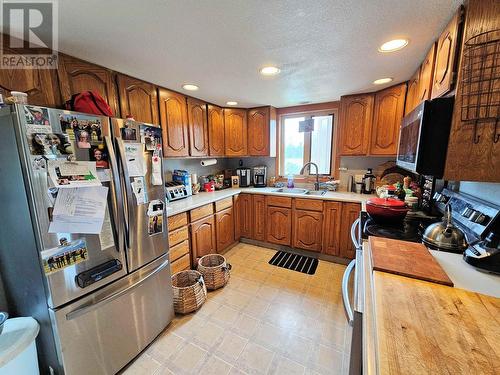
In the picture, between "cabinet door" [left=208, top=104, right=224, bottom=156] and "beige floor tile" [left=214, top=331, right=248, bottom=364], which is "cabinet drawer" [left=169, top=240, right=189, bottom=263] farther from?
"cabinet door" [left=208, top=104, right=224, bottom=156]

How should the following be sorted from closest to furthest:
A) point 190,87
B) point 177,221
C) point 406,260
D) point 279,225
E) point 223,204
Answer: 1. point 406,260
2. point 177,221
3. point 190,87
4. point 223,204
5. point 279,225

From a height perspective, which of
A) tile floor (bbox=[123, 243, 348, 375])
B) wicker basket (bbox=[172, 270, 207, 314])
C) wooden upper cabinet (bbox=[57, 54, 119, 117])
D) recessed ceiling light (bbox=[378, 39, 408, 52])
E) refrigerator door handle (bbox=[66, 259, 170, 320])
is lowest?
tile floor (bbox=[123, 243, 348, 375])

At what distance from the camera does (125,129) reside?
4.14 ft

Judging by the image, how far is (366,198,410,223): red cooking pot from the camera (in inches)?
52.7

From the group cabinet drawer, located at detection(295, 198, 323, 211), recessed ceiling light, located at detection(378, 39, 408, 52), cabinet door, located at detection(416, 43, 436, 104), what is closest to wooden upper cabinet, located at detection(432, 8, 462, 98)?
cabinet door, located at detection(416, 43, 436, 104)

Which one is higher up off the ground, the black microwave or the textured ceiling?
the textured ceiling

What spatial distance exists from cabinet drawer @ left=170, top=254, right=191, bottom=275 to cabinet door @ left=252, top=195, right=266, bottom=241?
1.11 meters

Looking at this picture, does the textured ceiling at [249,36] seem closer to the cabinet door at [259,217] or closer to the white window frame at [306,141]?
the white window frame at [306,141]

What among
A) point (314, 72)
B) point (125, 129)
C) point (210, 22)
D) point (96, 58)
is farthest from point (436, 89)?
point (96, 58)

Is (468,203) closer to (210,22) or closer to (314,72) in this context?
(314,72)

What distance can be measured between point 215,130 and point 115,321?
2321 mm

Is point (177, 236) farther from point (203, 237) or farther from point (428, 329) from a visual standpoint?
point (428, 329)

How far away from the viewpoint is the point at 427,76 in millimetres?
1352

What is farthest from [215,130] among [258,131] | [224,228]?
[224,228]
